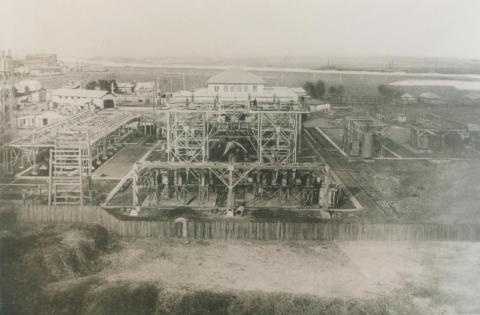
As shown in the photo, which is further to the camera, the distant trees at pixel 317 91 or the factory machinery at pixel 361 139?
the distant trees at pixel 317 91

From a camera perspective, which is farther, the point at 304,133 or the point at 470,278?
the point at 304,133

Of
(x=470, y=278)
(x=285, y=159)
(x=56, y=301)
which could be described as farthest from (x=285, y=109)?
(x=56, y=301)

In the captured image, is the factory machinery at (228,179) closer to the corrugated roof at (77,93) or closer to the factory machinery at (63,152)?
the factory machinery at (63,152)

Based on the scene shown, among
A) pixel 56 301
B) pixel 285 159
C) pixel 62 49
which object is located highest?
pixel 62 49

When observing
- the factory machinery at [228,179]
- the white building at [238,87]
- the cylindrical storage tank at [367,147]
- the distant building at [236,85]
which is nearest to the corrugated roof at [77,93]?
the white building at [238,87]

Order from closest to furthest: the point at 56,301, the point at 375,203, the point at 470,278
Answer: the point at 56,301, the point at 470,278, the point at 375,203

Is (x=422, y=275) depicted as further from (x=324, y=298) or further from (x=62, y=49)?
(x=62, y=49)

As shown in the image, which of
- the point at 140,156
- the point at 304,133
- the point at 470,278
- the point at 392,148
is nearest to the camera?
the point at 470,278

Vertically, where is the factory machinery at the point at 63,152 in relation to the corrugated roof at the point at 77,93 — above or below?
below
